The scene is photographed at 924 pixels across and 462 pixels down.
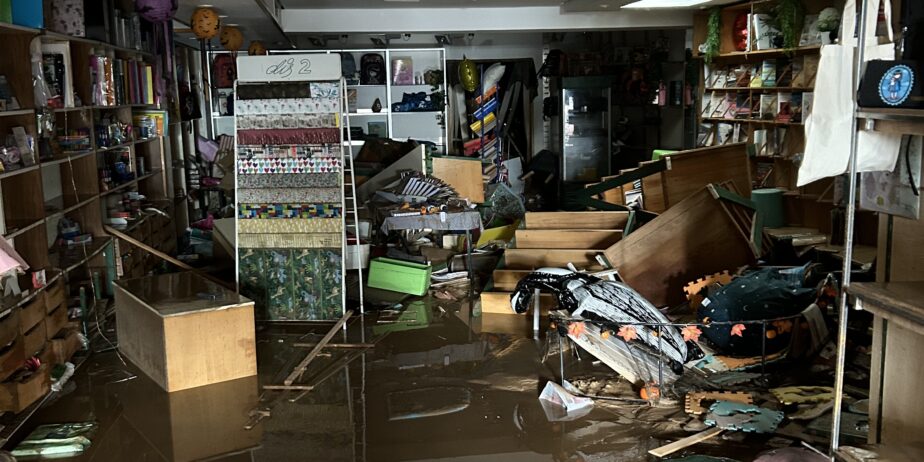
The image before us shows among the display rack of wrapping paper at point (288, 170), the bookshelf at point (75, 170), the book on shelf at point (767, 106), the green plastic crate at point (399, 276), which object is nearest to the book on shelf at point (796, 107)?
the book on shelf at point (767, 106)

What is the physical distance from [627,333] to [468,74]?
8020 mm

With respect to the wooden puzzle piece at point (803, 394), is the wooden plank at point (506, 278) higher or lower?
higher

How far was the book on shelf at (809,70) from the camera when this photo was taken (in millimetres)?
8258

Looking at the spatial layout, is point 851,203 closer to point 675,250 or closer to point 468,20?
point 675,250

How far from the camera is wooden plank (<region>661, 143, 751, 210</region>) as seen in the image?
7.86 metres

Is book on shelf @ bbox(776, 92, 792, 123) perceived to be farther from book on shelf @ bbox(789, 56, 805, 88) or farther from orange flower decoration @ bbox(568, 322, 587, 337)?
orange flower decoration @ bbox(568, 322, 587, 337)

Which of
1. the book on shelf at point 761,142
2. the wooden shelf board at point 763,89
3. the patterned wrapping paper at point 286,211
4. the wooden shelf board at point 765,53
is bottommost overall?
the patterned wrapping paper at point 286,211

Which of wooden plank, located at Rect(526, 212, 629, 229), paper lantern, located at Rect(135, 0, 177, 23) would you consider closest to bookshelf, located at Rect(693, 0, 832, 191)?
wooden plank, located at Rect(526, 212, 629, 229)

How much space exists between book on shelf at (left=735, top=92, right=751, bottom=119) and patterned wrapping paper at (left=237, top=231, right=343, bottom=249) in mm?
5008

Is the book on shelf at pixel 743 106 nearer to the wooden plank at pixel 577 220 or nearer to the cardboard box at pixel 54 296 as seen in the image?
the wooden plank at pixel 577 220

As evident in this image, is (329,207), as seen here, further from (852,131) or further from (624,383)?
(852,131)

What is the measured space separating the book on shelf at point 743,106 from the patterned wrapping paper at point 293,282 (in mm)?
5055

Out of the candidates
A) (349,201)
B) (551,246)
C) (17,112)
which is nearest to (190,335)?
(17,112)

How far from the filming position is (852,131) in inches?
123
